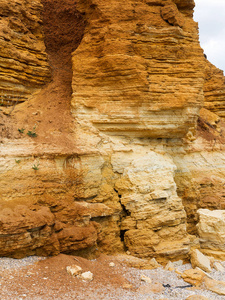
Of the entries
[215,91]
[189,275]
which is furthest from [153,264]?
[215,91]

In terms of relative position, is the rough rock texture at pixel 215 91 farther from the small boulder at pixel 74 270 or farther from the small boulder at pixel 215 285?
the small boulder at pixel 74 270

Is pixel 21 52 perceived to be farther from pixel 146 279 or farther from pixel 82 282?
pixel 146 279

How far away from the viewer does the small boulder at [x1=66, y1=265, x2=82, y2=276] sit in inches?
249

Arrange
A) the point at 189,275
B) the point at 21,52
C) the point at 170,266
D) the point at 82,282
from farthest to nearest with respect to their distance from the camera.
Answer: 1. the point at 21,52
2. the point at 170,266
3. the point at 189,275
4. the point at 82,282

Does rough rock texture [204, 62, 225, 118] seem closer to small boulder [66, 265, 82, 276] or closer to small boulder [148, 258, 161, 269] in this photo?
small boulder [148, 258, 161, 269]

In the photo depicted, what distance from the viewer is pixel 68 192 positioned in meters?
7.71

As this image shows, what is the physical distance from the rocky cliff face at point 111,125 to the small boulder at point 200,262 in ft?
1.00

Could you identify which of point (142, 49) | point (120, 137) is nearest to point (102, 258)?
point (120, 137)

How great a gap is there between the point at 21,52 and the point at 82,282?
22.9 feet

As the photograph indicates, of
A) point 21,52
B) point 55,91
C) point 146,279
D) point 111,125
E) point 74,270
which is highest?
point 21,52

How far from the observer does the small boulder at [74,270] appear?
20.8 ft

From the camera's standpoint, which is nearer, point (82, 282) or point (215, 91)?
point (82, 282)

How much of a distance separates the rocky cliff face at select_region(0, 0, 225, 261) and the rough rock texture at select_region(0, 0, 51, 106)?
5 centimetres

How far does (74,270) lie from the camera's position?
637 centimetres
